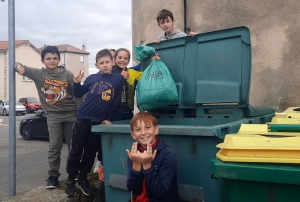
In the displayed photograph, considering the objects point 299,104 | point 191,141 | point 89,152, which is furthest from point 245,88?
point 299,104

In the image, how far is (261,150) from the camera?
4.84 feet

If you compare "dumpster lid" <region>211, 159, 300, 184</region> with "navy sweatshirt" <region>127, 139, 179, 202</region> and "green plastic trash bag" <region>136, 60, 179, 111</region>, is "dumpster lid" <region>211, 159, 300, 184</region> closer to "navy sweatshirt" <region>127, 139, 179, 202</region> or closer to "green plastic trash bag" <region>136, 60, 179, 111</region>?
"navy sweatshirt" <region>127, 139, 179, 202</region>

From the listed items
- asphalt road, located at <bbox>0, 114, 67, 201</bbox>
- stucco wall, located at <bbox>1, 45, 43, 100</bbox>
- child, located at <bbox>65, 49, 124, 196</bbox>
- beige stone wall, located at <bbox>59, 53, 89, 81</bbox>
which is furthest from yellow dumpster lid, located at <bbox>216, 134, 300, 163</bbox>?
beige stone wall, located at <bbox>59, 53, 89, 81</bbox>

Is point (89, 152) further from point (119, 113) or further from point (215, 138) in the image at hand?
point (215, 138)

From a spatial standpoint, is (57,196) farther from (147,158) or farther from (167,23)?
(167,23)

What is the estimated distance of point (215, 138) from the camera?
1.89 m

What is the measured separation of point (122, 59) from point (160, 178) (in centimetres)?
187

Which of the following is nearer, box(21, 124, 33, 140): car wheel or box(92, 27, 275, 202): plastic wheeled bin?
box(92, 27, 275, 202): plastic wheeled bin

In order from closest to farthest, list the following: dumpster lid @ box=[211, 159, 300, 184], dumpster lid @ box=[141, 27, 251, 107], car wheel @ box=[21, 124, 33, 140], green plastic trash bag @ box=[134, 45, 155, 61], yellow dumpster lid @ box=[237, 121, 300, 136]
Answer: dumpster lid @ box=[211, 159, 300, 184]
yellow dumpster lid @ box=[237, 121, 300, 136]
dumpster lid @ box=[141, 27, 251, 107]
green plastic trash bag @ box=[134, 45, 155, 61]
car wheel @ box=[21, 124, 33, 140]

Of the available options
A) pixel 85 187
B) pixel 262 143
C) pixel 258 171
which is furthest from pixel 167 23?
pixel 258 171

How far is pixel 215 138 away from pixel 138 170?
1.71ft

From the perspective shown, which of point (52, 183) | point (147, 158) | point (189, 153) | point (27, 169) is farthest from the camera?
point (27, 169)

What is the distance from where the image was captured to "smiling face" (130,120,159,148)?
2047 mm

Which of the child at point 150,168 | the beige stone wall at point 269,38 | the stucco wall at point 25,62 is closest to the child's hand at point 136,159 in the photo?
the child at point 150,168
